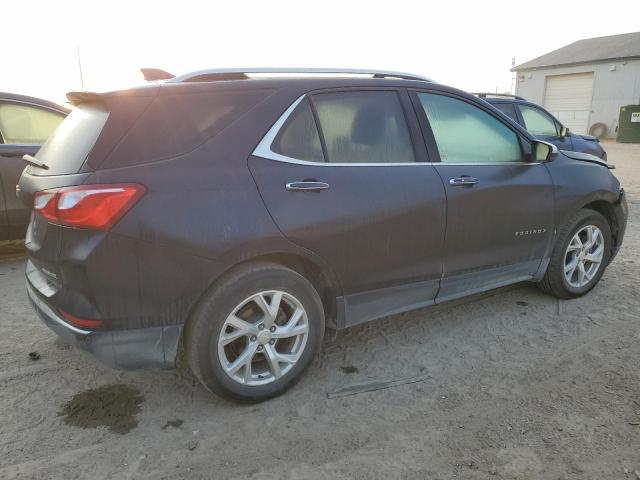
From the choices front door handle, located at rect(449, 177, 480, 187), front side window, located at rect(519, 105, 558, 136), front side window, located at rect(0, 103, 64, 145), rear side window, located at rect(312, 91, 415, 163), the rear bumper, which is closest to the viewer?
the rear bumper

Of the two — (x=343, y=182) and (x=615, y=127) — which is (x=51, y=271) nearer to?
(x=343, y=182)

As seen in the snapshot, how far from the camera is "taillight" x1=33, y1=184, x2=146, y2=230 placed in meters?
2.14

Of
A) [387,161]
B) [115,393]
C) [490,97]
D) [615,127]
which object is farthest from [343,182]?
[615,127]

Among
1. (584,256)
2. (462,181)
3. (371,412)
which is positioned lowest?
(371,412)

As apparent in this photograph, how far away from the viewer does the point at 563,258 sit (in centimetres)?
395

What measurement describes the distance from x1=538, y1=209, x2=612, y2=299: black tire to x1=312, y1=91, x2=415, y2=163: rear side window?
1.67 m

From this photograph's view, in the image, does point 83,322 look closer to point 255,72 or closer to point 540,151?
point 255,72

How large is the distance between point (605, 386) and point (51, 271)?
3.00 metres

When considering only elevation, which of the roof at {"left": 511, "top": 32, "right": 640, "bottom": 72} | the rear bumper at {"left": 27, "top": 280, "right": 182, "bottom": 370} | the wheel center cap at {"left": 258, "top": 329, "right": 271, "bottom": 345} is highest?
the roof at {"left": 511, "top": 32, "right": 640, "bottom": 72}

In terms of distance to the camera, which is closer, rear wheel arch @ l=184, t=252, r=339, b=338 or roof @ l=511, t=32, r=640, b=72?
rear wheel arch @ l=184, t=252, r=339, b=338

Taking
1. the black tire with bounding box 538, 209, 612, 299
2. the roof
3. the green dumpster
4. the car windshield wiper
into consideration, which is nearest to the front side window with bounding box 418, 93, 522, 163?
the black tire with bounding box 538, 209, 612, 299

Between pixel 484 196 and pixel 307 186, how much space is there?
1.37m

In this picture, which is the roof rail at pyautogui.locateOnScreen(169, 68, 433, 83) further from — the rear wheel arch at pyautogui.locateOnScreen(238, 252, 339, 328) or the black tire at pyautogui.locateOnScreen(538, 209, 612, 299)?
A: the black tire at pyautogui.locateOnScreen(538, 209, 612, 299)

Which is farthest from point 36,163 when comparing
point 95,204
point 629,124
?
point 629,124
